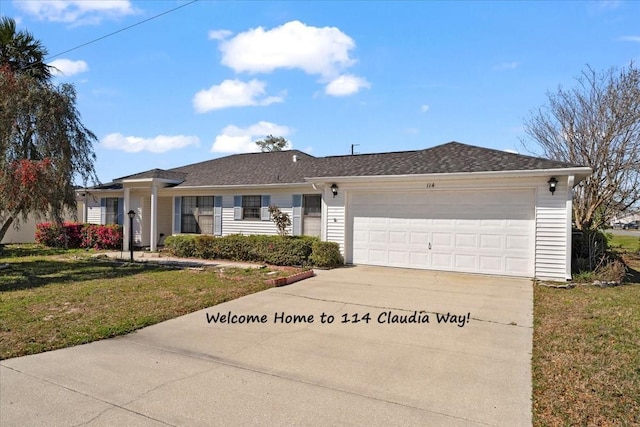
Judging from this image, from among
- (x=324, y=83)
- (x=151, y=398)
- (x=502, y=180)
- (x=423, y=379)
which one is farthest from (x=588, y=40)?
(x=151, y=398)

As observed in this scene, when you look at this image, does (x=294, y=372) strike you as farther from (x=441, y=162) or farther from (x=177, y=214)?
(x=177, y=214)

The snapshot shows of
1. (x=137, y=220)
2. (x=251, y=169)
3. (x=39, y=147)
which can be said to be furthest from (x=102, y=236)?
(x=39, y=147)

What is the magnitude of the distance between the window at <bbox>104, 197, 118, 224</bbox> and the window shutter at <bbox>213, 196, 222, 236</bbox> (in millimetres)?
5877

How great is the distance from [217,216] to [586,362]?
13169 mm

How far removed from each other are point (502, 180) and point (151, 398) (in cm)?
919

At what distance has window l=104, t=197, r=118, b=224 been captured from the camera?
60.2 feet

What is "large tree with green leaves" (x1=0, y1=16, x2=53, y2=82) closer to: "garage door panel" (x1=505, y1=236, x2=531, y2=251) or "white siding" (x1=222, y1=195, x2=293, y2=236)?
→ "white siding" (x1=222, y1=195, x2=293, y2=236)

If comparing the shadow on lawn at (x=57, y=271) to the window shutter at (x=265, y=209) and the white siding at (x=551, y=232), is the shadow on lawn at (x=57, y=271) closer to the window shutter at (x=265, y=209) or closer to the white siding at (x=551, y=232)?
the window shutter at (x=265, y=209)

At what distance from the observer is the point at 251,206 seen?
1486 centimetres

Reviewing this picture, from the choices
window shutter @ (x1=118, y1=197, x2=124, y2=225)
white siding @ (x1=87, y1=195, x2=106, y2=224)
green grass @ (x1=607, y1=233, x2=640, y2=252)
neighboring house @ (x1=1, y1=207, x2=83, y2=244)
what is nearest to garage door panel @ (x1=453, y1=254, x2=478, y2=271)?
green grass @ (x1=607, y1=233, x2=640, y2=252)

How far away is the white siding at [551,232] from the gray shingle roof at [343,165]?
66 centimetres

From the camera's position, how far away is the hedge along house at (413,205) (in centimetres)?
952

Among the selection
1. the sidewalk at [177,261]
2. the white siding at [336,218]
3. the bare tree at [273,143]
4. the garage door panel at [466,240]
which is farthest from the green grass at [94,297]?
the bare tree at [273,143]

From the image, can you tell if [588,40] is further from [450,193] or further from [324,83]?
[324,83]
